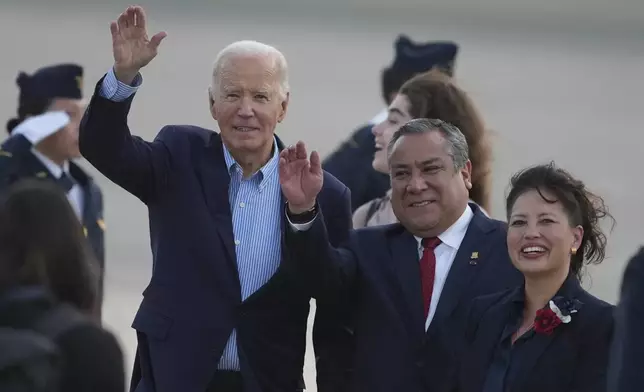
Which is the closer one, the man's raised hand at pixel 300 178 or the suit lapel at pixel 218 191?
the man's raised hand at pixel 300 178

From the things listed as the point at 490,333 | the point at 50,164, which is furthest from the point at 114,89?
the point at 50,164

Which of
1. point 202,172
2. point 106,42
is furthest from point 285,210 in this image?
point 106,42

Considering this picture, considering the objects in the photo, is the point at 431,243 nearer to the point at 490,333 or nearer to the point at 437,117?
the point at 490,333

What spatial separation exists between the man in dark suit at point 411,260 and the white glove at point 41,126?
277 cm

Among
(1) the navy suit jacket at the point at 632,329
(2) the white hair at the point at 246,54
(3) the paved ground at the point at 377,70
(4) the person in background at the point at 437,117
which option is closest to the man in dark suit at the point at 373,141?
(4) the person in background at the point at 437,117

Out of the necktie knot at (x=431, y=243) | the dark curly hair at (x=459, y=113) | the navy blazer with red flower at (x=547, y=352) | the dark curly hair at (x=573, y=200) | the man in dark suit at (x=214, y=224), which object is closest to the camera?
the navy blazer with red flower at (x=547, y=352)

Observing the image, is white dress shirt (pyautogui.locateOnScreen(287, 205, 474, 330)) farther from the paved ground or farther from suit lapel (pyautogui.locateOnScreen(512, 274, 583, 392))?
the paved ground

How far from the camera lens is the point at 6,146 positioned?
7.40 m

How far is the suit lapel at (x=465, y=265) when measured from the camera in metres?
4.79

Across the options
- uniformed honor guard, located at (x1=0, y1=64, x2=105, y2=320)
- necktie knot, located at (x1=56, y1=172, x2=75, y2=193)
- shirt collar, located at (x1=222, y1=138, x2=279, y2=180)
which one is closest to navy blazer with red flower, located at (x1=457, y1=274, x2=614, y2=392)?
shirt collar, located at (x1=222, y1=138, x2=279, y2=180)

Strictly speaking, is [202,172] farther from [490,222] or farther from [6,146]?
[6,146]

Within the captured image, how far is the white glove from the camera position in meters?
7.44

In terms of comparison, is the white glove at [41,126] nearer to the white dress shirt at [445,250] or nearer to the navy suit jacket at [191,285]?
the navy suit jacket at [191,285]

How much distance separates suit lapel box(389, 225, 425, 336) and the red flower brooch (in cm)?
46
